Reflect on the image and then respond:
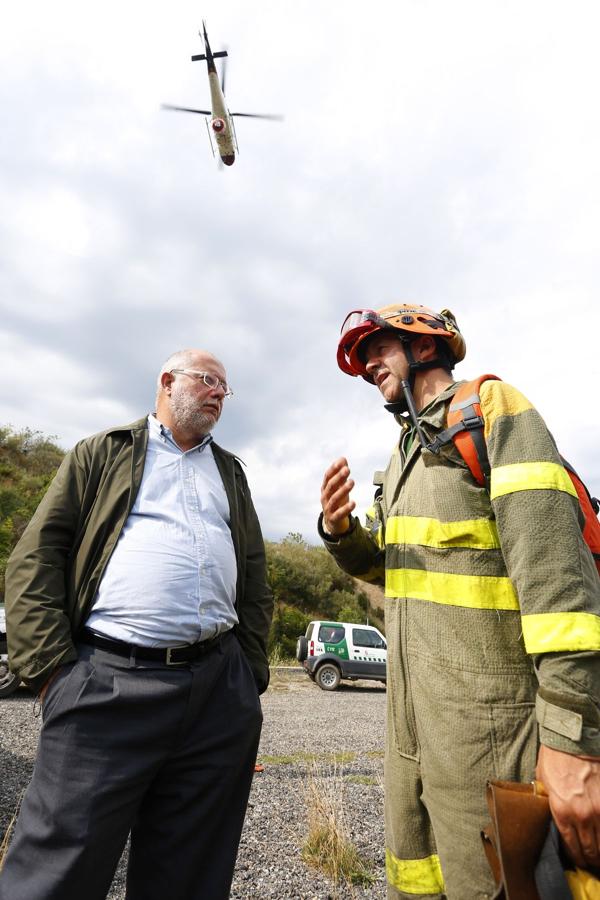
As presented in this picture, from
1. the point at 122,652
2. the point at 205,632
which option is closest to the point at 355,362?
the point at 205,632

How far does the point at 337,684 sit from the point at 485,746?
1363cm

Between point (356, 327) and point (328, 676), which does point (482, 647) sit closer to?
point (356, 327)

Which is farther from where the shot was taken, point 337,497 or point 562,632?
point 337,497

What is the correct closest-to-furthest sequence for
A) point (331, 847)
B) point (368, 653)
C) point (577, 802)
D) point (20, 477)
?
point (577, 802) → point (331, 847) → point (368, 653) → point (20, 477)

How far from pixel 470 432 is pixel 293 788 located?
4.23 metres

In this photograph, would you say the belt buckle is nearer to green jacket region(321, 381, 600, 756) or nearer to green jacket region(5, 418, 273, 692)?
green jacket region(5, 418, 273, 692)

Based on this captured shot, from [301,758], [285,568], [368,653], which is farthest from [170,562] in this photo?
[285,568]

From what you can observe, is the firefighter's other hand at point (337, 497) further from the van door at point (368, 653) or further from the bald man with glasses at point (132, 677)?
the van door at point (368, 653)

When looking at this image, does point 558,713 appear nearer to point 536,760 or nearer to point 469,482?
point 536,760

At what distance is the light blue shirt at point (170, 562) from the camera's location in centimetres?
202

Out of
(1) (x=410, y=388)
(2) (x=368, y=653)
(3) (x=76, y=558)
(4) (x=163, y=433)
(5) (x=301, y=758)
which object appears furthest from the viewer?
(2) (x=368, y=653)

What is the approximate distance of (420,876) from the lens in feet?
5.62

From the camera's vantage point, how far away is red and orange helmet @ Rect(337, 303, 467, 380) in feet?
7.53

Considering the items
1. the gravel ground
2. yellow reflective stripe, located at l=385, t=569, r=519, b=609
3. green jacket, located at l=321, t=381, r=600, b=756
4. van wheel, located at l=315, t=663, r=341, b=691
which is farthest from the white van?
yellow reflective stripe, located at l=385, t=569, r=519, b=609
